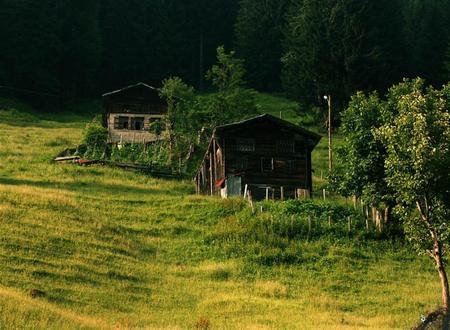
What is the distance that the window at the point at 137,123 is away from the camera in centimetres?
7869

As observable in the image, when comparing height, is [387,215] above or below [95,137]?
below

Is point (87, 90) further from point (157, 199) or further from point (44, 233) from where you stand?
point (44, 233)

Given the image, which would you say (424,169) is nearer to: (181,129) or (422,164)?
(422,164)

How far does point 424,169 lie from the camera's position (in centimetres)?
3188

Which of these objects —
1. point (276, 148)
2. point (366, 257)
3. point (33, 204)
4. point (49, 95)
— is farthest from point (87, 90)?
point (366, 257)

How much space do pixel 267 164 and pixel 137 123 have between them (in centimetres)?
2623

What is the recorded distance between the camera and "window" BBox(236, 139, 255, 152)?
5606 cm

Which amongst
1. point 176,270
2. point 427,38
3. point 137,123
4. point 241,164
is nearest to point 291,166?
point 241,164

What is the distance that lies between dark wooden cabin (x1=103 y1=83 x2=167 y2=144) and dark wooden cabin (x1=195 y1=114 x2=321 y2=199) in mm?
23133

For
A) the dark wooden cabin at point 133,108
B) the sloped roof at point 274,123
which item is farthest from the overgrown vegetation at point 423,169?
the dark wooden cabin at point 133,108

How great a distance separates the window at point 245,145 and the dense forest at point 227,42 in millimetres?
29289

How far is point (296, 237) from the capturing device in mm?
42906

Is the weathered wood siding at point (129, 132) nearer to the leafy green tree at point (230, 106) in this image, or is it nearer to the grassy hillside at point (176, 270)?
the leafy green tree at point (230, 106)

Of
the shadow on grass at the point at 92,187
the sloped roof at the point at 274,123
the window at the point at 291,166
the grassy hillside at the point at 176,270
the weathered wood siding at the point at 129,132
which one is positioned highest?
the weathered wood siding at the point at 129,132
